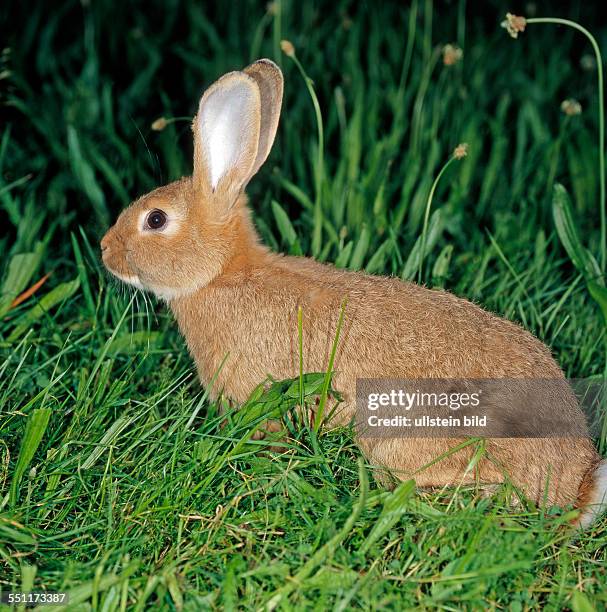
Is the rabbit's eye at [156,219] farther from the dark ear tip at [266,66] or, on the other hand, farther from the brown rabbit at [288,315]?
the dark ear tip at [266,66]

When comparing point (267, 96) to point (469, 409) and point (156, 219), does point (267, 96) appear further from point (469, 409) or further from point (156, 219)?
point (469, 409)

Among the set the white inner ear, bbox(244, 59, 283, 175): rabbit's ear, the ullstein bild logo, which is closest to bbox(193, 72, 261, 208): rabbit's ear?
the white inner ear

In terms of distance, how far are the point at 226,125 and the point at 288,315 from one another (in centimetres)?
80

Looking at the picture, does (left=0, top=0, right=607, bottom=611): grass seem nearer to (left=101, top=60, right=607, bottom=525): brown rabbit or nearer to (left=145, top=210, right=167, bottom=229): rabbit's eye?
(left=101, top=60, right=607, bottom=525): brown rabbit

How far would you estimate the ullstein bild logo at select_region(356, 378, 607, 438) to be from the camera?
123 inches

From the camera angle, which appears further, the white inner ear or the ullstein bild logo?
the white inner ear

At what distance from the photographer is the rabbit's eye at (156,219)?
12.3ft

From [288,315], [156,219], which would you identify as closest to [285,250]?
[156,219]

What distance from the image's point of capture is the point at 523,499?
3.01 meters

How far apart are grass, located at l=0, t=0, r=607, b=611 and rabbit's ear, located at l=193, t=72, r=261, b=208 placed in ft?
2.04

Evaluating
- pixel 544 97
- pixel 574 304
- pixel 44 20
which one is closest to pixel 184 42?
pixel 44 20

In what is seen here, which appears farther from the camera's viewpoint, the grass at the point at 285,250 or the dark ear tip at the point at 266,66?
the dark ear tip at the point at 266,66

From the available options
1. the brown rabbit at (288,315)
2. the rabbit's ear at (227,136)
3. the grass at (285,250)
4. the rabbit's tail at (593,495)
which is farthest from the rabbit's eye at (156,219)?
the rabbit's tail at (593,495)

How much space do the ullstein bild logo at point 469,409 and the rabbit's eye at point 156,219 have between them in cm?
107
